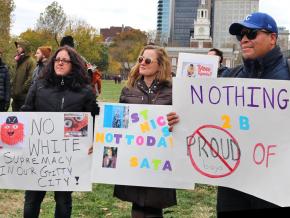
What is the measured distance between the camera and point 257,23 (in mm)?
3422

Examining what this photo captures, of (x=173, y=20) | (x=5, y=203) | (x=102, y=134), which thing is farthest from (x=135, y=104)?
(x=173, y=20)

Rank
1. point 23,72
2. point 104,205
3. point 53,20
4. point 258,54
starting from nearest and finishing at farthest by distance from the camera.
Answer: point 258,54, point 104,205, point 23,72, point 53,20

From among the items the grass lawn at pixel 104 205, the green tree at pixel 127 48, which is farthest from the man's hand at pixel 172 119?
the green tree at pixel 127 48

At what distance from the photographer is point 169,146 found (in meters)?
4.04

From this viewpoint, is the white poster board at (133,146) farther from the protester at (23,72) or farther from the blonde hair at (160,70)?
the protester at (23,72)

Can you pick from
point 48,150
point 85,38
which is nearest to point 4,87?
point 48,150

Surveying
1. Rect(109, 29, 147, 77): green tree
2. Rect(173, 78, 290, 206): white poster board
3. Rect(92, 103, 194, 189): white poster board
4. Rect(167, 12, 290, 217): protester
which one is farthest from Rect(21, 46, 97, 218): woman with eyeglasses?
Rect(109, 29, 147, 77): green tree

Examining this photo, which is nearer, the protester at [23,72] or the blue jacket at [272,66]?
the blue jacket at [272,66]

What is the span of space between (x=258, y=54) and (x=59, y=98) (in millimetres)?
1893

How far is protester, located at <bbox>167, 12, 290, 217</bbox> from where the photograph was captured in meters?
3.41

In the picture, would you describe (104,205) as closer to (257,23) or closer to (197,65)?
(197,65)

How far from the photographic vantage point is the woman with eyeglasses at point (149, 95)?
4125 millimetres

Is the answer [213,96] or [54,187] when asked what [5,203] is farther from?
[213,96]

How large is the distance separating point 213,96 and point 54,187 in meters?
1.68
